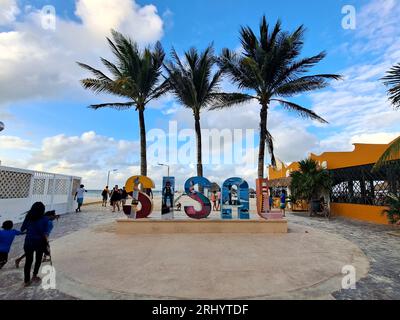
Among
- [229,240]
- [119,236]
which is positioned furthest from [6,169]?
[229,240]

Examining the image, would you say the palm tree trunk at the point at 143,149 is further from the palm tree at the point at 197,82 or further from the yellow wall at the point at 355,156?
the yellow wall at the point at 355,156

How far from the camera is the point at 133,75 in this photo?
51.0 feet

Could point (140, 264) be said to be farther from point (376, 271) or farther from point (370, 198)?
point (370, 198)

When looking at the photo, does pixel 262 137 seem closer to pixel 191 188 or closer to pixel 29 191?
pixel 191 188

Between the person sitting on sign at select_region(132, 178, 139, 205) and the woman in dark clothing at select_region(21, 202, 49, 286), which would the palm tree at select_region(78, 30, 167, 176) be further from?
the woman in dark clothing at select_region(21, 202, 49, 286)

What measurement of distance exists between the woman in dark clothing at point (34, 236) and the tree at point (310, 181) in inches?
578

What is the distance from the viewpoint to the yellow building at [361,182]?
1267cm

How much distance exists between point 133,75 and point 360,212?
52.9 feet

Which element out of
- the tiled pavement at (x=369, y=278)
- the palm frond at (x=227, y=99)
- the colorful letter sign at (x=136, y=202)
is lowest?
the tiled pavement at (x=369, y=278)

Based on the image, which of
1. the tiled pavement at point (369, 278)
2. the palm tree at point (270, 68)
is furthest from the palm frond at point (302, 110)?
the tiled pavement at point (369, 278)

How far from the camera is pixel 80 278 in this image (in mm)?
4664

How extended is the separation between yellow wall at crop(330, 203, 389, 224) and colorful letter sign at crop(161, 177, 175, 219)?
10.2 metres

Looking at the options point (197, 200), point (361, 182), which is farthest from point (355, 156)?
point (197, 200)
